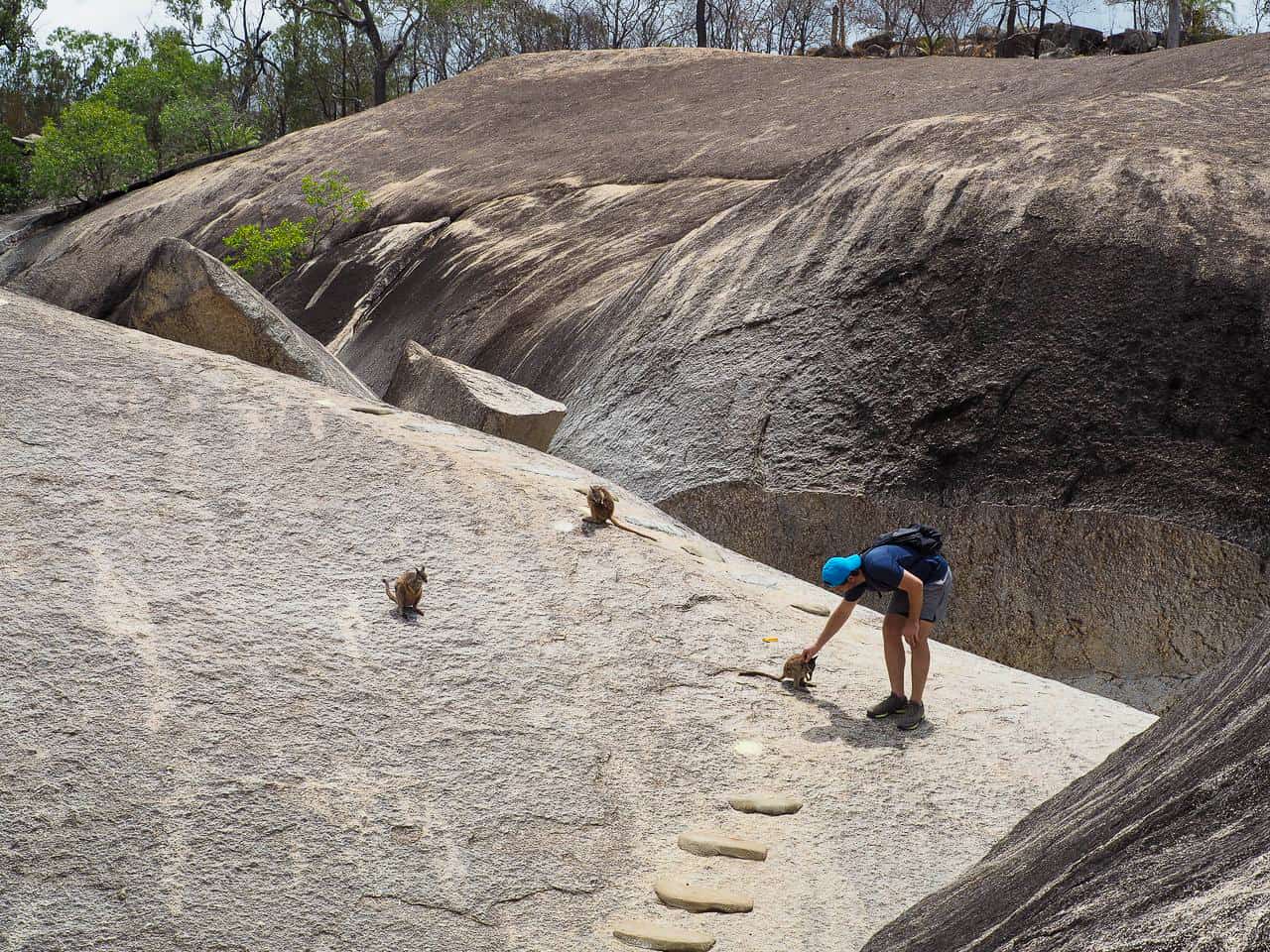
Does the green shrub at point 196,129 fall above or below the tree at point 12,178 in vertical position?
above

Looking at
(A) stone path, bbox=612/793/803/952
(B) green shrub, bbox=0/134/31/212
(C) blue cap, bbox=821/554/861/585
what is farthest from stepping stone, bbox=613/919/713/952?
(B) green shrub, bbox=0/134/31/212

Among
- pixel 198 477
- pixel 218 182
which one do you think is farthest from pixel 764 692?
pixel 218 182

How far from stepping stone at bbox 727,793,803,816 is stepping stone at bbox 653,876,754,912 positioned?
1.46 ft

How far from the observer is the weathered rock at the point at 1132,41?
3419cm

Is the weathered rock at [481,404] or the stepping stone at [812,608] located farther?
the weathered rock at [481,404]

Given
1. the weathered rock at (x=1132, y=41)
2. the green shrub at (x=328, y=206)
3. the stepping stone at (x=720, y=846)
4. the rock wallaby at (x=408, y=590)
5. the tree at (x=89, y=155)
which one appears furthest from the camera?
the weathered rock at (x=1132, y=41)

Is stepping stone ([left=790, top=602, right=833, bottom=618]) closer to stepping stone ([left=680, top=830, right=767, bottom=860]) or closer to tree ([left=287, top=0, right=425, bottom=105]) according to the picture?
stepping stone ([left=680, top=830, right=767, bottom=860])

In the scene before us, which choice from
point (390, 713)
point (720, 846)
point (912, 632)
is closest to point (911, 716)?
point (912, 632)

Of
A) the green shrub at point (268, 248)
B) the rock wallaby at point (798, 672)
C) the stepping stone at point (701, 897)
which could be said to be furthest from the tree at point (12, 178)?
the stepping stone at point (701, 897)

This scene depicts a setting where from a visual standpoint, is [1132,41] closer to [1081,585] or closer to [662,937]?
[1081,585]

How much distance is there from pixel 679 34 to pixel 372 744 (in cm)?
4063

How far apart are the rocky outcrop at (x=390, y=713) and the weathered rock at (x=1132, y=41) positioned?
33.1 metres

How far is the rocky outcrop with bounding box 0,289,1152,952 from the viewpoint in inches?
138

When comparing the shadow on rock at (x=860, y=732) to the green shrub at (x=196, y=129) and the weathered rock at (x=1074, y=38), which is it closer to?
the green shrub at (x=196, y=129)
